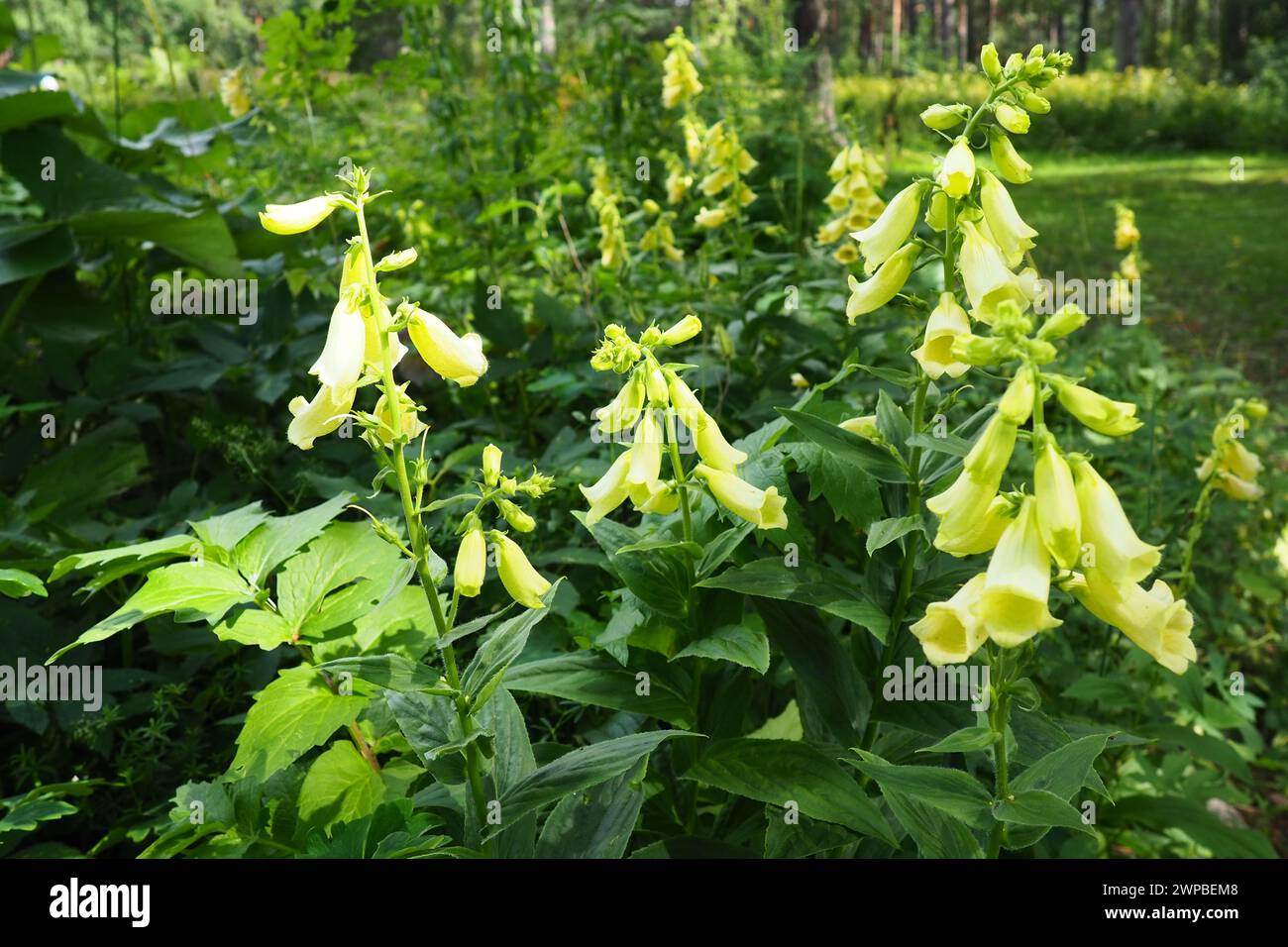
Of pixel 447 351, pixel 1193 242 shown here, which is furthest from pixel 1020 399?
pixel 1193 242

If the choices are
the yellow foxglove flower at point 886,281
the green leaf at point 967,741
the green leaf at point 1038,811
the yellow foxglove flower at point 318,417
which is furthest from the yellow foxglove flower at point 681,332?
the green leaf at point 1038,811

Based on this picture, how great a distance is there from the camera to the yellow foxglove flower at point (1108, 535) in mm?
1149

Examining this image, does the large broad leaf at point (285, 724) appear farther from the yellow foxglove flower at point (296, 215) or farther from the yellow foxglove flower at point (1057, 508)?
the yellow foxglove flower at point (1057, 508)

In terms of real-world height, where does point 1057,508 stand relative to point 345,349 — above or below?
below

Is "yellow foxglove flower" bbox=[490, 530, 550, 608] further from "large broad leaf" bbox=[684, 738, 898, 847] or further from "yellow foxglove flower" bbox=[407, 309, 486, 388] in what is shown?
"large broad leaf" bbox=[684, 738, 898, 847]

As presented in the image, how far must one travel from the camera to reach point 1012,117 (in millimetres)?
1498

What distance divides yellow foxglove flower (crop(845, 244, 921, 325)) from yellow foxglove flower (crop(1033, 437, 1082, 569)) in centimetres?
50

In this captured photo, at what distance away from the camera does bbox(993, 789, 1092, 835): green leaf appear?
48.0 inches

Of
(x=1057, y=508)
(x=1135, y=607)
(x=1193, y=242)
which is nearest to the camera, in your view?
(x=1057, y=508)

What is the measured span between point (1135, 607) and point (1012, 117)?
75 centimetres

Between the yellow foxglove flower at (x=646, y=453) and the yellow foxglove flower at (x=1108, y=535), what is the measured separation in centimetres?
58

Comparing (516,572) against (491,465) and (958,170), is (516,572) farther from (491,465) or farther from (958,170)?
(958,170)
